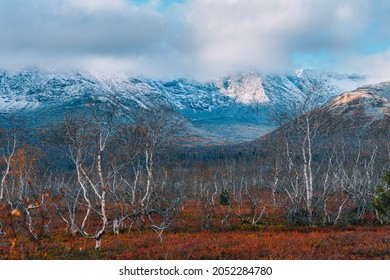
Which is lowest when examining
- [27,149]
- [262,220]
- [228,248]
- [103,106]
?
[262,220]

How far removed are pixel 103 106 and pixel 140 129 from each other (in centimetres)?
760

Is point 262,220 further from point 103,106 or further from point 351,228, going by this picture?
point 103,106

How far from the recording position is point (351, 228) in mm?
25219

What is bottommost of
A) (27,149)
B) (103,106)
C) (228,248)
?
(228,248)

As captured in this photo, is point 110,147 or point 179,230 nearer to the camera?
point 179,230

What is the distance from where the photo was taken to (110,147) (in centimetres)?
2856
